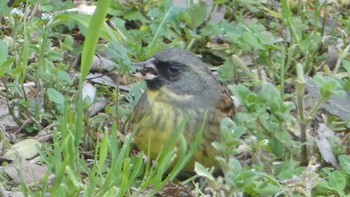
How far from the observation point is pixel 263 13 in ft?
18.2

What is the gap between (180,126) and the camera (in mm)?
3586

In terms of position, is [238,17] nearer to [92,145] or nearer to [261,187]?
[92,145]

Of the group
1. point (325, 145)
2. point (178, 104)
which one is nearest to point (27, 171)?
point (178, 104)

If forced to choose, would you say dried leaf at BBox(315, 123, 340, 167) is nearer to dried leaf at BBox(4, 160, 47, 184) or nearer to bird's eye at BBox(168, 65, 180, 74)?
bird's eye at BBox(168, 65, 180, 74)

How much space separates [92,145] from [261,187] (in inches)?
30.8

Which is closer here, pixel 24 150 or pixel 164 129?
pixel 164 129

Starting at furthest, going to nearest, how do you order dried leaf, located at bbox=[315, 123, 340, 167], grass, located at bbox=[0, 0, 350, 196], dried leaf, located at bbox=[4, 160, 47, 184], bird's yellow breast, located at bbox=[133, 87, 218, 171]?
dried leaf, located at bbox=[315, 123, 340, 167]
bird's yellow breast, located at bbox=[133, 87, 218, 171]
dried leaf, located at bbox=[4, 160, 47, 184]
grass, located at bbox=[0, 0, 350, 196]

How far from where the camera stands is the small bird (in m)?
3.97

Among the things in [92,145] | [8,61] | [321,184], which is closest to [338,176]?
[321,184]

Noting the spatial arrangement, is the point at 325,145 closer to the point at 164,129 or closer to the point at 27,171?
the point at 164,129

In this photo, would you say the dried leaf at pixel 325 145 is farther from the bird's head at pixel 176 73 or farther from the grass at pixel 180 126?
the bird's head at pixel 176 73

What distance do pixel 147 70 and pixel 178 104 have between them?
17 cm

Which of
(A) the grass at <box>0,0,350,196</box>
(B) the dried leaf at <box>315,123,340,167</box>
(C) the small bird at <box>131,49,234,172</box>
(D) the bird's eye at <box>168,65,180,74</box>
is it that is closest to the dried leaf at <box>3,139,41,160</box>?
(A) the grass at <box>0,0,350,196</box>

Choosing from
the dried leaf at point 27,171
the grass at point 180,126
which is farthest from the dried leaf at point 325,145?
the dried leaf at point 27,171
